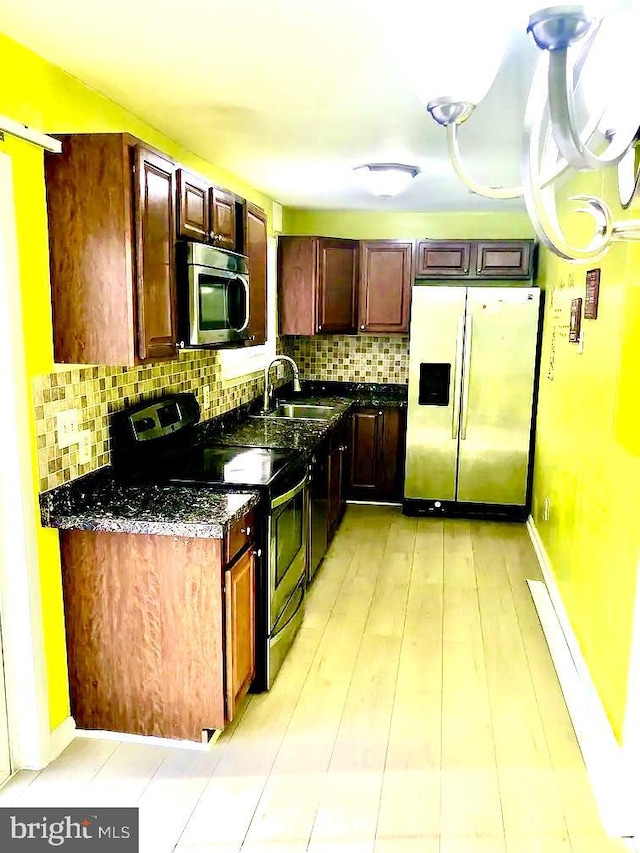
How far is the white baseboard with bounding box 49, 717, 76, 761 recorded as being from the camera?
2.37 metres

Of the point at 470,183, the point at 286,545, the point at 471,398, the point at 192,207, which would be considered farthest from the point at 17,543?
the point at 471,398

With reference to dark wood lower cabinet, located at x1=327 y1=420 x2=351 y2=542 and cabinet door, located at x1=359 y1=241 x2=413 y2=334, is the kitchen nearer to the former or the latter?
dark wood lower cabinet, located at x1=327 y1=420 x2=351 y2=542

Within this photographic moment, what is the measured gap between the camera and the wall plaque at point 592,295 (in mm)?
2936

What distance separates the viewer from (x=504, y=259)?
16.5 feet

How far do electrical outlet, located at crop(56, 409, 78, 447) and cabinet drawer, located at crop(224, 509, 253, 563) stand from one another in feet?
2.16

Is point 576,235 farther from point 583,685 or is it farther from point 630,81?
point 630,81

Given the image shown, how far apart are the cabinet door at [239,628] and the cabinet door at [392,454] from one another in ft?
9.23

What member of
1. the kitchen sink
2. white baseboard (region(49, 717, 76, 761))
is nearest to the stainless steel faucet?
the kitchen sink

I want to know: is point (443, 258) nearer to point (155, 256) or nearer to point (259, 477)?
point (259, 477)

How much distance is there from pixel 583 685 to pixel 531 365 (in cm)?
264

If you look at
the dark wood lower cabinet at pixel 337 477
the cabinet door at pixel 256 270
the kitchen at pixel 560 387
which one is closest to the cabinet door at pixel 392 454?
the dark wood lower cabinet at pixel 337 477

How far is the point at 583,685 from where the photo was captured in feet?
8.82

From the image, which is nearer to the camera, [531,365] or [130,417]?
[130,417]

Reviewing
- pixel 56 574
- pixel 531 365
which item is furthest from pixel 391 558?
pixel 56 574
